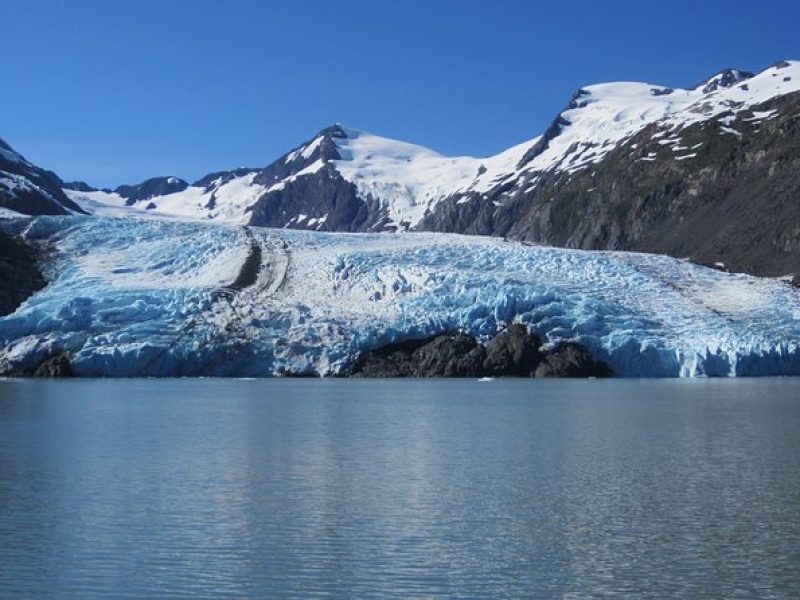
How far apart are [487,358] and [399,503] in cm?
3732

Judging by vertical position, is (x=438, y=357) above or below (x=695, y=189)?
below

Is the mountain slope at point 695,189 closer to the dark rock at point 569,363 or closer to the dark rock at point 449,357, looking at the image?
the dark rock at point 569,363

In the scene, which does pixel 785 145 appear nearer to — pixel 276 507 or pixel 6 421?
pixel 6 421

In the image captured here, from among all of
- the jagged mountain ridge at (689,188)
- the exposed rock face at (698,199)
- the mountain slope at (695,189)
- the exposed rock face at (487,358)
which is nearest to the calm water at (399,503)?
the exposed rock face at (487,358)

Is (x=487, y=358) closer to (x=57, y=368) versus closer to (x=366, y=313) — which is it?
(x=366, y=313)

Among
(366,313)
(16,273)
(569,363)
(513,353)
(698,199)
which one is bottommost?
(569,363)

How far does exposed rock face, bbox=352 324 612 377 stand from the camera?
55.1 m

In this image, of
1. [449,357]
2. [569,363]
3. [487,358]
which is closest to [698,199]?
[569,363]

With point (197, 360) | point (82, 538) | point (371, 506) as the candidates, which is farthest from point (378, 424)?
point (197, 360)

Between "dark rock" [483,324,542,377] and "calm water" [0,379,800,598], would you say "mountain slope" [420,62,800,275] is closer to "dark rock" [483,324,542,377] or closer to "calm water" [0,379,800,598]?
"dark rock" [483,324,542,377]

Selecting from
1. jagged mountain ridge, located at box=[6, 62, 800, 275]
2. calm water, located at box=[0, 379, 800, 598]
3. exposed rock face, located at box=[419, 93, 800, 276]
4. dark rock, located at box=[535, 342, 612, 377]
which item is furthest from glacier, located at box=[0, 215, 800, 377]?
exposed rock face, located at box=[419, 93, 800, 276]

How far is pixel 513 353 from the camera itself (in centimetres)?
5544

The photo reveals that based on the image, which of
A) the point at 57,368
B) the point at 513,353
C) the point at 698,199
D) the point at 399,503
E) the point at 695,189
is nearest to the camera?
the point at 399,503

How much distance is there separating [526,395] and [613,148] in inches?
4956
